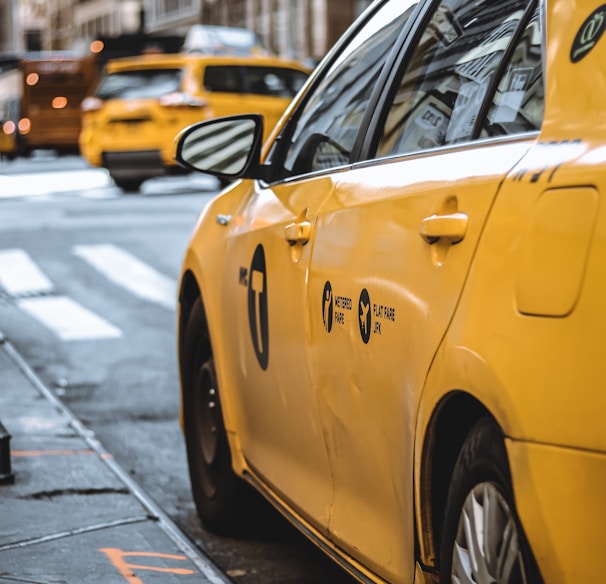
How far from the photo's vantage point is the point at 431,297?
9.68 feet

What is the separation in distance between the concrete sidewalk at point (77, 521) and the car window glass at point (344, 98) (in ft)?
4.39

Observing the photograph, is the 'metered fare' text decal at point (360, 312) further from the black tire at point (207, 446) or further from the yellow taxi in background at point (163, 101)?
the yellow taxi in background at point (163, 101)

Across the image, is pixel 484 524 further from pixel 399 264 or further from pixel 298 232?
pixel 298 232

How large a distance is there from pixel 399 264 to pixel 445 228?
263mm

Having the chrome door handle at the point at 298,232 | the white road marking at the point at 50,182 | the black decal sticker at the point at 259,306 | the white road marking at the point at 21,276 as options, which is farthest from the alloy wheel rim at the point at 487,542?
the white road marking at the point at 50,182

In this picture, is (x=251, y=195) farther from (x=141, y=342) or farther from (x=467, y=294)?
(x=141, y=342)

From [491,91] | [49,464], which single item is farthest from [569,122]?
[49,464]

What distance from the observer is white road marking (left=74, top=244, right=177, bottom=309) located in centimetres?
1214

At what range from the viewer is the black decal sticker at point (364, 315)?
3.32 m

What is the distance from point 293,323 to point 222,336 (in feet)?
3.14

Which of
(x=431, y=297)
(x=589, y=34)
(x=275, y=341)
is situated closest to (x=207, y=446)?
(x=275, y=341)

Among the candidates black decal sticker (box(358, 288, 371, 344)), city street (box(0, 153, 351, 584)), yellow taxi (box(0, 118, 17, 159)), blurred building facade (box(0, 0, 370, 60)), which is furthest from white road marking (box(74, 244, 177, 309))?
blurred building facade (box(0, 0, 370, 60))

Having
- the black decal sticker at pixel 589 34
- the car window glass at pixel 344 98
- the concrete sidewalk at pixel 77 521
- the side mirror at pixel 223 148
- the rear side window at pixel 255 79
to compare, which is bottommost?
the concrete sidewalk at pixel 77 521

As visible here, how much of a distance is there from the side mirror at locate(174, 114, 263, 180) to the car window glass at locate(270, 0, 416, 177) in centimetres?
17
